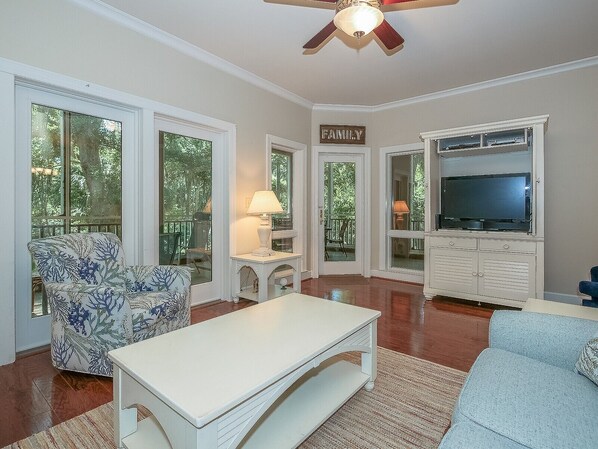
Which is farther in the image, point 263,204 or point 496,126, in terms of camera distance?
point 263,204

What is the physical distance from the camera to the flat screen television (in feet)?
11.1

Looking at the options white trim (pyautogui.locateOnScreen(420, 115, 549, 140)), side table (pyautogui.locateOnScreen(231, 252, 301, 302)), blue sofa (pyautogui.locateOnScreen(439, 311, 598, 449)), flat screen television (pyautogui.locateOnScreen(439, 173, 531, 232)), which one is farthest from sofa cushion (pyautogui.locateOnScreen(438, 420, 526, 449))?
→ white trim (pyautogui.locateOnScreen(420, 115, 549, 140))

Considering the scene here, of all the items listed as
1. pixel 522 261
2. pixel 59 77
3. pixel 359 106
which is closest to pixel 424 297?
pixel 522 261

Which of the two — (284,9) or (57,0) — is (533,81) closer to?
(284,9)

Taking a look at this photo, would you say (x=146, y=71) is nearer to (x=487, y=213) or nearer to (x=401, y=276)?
(x=487, y=213)

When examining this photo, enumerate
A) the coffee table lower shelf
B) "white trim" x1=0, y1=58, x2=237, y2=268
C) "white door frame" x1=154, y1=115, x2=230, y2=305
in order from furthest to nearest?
"white door frame" x1=154, y1=115, x2=230, y2=305
"white trim" x1=0, y1=58, x2=237, y2=268
the coffee table lower shelf

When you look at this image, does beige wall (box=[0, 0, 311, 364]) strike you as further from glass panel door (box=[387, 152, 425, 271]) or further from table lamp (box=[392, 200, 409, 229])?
table lamp (box=[392, 200, 409, 229])

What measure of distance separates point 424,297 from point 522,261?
1093mm

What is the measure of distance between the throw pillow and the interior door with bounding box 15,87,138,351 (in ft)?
10.1

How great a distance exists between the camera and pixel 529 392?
3.49 feet

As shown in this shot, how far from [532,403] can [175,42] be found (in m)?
3.58

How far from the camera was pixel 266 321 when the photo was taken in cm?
175

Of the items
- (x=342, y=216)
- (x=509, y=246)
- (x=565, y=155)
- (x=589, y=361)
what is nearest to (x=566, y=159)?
(x=565, y=155)

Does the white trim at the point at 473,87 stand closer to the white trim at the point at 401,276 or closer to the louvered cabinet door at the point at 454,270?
the louvered cabinet door at the point at 454,270
